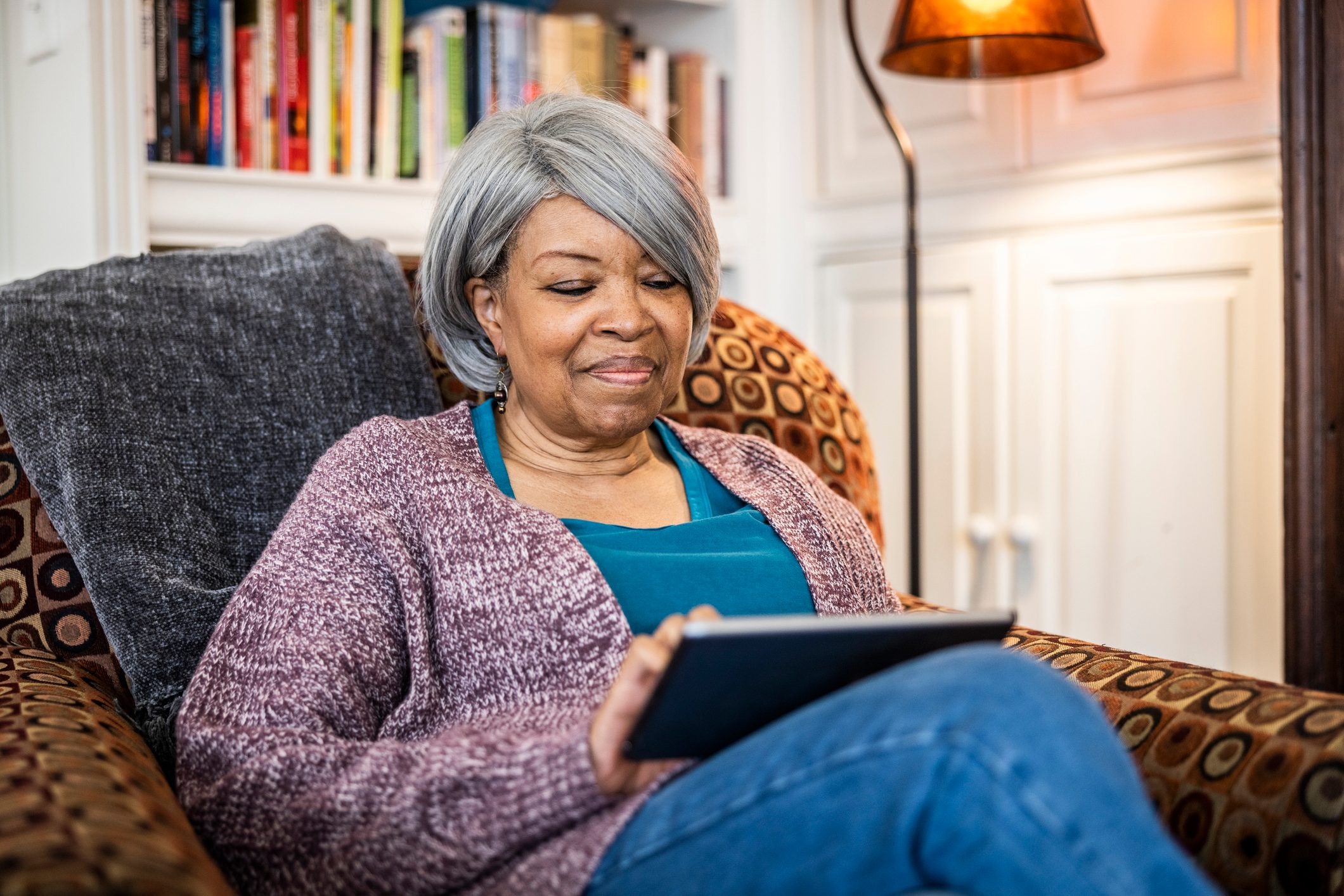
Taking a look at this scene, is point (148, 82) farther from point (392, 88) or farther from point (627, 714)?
point (627, 714)

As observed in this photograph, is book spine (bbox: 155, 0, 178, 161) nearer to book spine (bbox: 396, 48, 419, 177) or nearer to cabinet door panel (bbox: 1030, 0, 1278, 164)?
book spine (bbox: 396, 48, 419, 177)

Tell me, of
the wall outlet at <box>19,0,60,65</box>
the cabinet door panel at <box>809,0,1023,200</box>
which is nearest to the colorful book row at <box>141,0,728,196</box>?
the wall outlet at <box>19,0,60,65</box>

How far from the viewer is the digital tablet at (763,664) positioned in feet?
2.40

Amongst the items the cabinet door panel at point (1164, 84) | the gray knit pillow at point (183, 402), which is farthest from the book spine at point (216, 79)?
the cabinet door panel at point (1164, 84)

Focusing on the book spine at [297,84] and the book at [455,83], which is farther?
the book at [455,83]

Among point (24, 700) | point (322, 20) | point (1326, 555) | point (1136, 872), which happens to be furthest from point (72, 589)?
point (1326, 555)

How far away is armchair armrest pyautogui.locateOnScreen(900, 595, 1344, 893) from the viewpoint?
862 mm

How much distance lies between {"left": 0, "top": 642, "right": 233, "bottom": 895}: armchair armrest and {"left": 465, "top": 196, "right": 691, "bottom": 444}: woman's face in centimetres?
48

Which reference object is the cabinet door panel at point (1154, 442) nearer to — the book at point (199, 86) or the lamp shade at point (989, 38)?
the lamp shade at point (989, 38)

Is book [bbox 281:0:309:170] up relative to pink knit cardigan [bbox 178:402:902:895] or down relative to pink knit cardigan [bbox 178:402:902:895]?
up

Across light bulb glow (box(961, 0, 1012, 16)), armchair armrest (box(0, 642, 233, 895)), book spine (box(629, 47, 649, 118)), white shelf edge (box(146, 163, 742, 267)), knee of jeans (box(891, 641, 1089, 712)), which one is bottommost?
armchair armrest (box(0, 642, 233, 895))

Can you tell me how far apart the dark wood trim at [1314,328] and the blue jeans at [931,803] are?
75 centimetres

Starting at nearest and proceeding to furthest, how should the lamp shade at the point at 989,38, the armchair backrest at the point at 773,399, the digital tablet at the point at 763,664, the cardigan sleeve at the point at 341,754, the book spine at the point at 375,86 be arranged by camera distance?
the digital tablet at the point at 763,664
the cardigan sleeve at the point at 341,754
the armchair backrest at the point at 773,399
the lamp shade at the point at 989,38
the book spine at the point at 375,86

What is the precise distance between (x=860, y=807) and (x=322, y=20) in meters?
1.55
